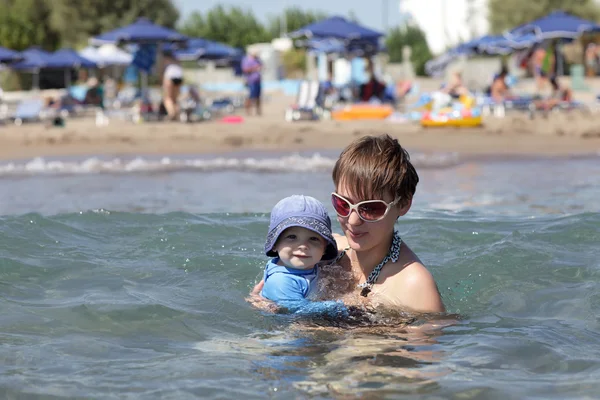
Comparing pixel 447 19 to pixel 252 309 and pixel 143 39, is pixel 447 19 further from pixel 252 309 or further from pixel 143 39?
pixel 252 309

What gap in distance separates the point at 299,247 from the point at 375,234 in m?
0.35

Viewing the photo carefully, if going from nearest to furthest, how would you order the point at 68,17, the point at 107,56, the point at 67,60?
the point at 67,60, the point at 107,56, the point at 68,17

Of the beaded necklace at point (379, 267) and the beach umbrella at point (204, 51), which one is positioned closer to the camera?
the beaded necklace at point (379, 267)

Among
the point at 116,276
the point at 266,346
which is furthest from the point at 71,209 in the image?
the point at 266,346

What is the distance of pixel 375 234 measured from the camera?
13.3 feet

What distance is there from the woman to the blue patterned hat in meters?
0.09

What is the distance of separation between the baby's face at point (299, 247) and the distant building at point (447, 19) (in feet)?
212

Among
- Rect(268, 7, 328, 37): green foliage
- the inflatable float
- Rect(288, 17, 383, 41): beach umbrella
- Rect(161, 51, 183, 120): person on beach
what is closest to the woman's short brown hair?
the inflatable float

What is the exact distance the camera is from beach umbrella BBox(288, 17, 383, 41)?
24.3 m

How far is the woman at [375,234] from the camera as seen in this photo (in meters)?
3.94

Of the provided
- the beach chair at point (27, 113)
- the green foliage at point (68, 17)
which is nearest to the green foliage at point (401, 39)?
the green foliage at point (68, 17)

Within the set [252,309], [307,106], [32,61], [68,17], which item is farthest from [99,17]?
[252,309]

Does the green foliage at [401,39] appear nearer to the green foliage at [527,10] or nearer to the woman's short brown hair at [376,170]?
the green foliage at [527,10]

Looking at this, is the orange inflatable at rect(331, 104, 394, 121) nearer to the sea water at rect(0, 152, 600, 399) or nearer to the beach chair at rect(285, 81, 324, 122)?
the beach chair at rect(285, 81, 324, 122)
